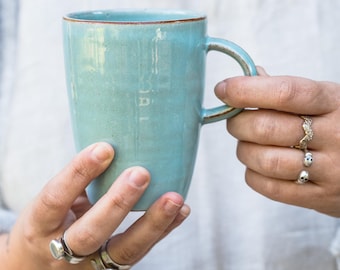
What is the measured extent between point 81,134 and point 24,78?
1.06 ft

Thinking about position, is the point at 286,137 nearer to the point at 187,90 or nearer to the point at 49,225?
the point at 187,90

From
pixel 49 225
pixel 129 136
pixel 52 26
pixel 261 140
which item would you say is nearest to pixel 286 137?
pixel 261 140

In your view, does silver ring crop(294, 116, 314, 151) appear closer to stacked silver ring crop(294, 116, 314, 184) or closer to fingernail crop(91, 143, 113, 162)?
stacked silver ring crop(294, 116, 314, 184)

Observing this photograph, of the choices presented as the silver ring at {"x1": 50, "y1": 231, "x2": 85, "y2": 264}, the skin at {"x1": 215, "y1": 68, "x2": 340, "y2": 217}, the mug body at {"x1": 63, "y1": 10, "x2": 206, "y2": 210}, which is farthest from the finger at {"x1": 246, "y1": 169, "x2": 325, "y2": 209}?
the silver ring at {"x1": 50, "y1": 231, "x2": 85, "y2": 264}

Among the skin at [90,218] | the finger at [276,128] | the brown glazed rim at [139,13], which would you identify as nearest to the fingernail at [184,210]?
the skin at [90,218]

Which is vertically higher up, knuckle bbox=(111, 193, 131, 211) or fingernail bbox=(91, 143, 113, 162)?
fingernail bbox=(91, 143, 113, 162)

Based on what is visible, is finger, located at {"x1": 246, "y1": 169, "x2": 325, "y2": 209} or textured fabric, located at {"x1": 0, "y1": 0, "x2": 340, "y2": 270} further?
textured fabric, located at {"x1": 0, "y1": 0, "x2": 340, "y2": 270}

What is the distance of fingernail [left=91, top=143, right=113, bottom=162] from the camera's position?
0.65 m

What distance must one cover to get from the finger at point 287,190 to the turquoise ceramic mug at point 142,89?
98 mm

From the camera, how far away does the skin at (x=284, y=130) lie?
684 millimetres

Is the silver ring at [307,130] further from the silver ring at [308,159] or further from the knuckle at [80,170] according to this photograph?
the knuckle at [80,170]

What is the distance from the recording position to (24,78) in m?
0.97

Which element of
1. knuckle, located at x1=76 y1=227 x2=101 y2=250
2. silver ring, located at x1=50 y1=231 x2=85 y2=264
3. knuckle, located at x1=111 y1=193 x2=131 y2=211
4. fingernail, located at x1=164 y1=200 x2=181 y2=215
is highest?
knuckle, located at x1=111 y1=193 x2=131 y2=211

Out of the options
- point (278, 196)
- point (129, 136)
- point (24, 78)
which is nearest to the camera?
point (129, 136)
